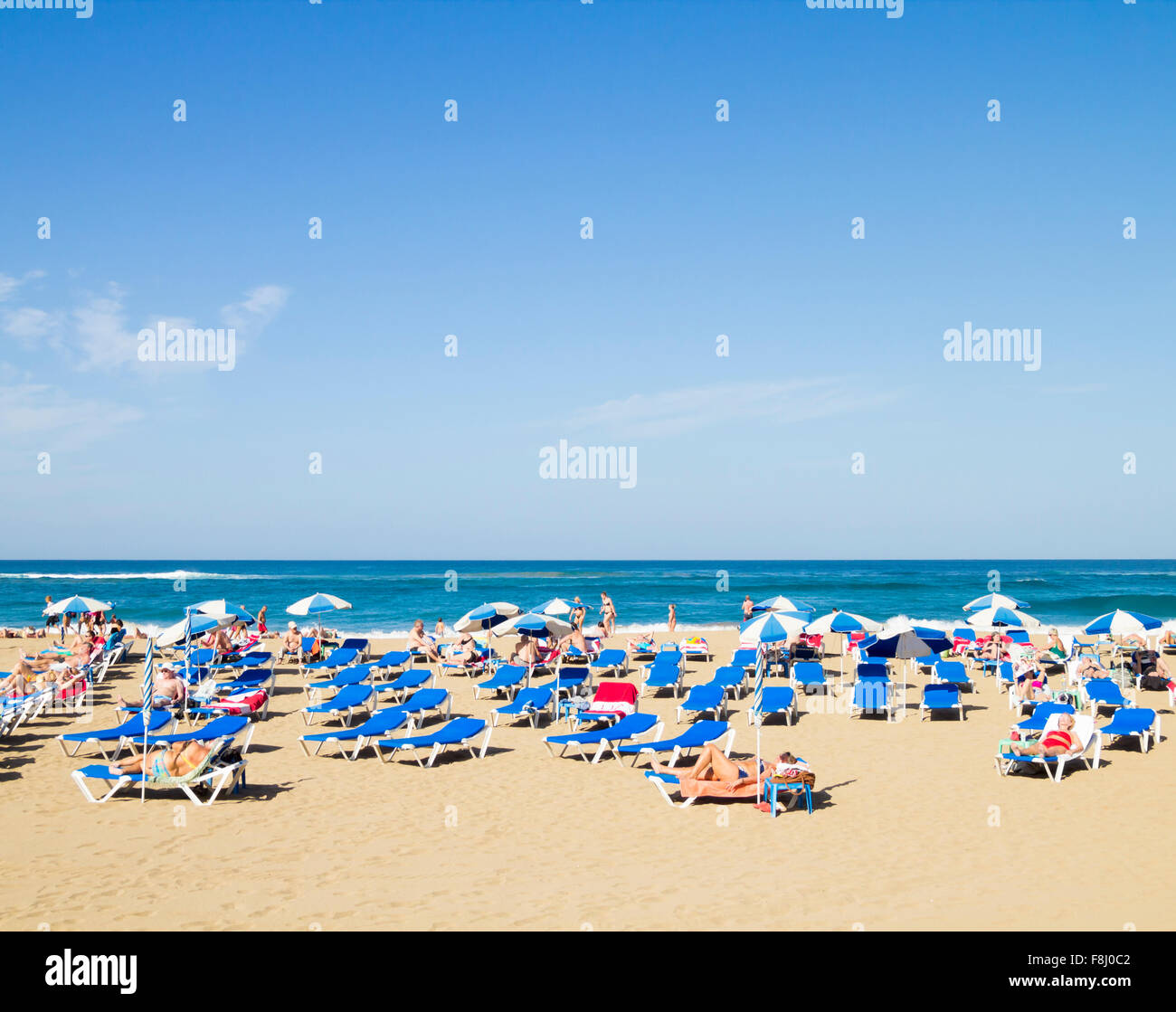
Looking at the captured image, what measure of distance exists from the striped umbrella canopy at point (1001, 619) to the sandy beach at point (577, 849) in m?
6.52

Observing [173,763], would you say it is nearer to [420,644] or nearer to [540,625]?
[540,625]

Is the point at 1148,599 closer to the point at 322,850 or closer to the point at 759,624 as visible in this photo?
the point at 759,624

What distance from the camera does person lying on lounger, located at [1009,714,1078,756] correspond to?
9.73 m

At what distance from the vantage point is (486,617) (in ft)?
62.7

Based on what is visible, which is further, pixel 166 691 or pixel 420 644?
pixel 420 644

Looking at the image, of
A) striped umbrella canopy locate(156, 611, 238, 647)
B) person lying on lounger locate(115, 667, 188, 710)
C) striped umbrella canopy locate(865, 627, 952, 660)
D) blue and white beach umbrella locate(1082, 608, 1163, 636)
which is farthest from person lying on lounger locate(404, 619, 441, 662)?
blue and white beach umbrella locate(1082, 608, 1163, 636)

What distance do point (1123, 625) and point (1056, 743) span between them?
273 inches

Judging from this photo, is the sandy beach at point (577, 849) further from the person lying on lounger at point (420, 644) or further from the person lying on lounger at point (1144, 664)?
the person lying on lounger at point (420, 644)

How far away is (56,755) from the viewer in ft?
35.8

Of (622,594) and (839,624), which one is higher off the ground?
(839,624)

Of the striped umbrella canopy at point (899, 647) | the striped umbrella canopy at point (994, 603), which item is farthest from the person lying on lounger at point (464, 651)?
the striped umbrella canopy at point (994, 603)

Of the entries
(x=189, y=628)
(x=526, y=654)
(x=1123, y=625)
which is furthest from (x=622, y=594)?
(x=189, y=628)

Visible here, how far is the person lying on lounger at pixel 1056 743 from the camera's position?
9.73 m
